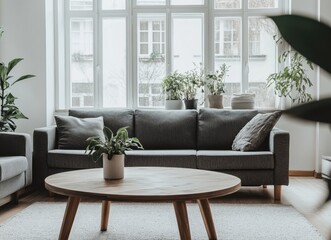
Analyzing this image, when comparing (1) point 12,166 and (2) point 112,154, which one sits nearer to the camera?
(2) point 112,154

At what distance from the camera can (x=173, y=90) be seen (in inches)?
203

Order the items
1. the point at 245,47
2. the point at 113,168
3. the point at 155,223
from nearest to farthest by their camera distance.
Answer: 1. the point at 113,168
2. the point at 155,223
3. the point at 245,47

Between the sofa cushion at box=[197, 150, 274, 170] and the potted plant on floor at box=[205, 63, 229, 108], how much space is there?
121cm

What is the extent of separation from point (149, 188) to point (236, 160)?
5.32 feet

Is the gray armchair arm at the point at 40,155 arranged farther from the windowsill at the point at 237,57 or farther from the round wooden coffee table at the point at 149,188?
the windowsill at the point at 237,57

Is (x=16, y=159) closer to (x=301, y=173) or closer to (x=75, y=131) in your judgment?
(x=75, y=131)

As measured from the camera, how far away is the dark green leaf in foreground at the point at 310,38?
345mm

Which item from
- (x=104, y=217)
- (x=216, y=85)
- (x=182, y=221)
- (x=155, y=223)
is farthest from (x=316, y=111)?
(x=216, y=85)

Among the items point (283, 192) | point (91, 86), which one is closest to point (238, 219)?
point (283, 192)

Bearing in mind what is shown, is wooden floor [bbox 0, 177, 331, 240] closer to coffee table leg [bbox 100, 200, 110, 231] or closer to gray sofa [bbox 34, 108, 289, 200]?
gray sofa [bbox 34, 108, 289, 200]

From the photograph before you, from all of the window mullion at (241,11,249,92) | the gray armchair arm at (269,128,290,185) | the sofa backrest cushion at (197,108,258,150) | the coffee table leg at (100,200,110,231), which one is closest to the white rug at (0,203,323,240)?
the coffee table leg at (100,200,110,231)

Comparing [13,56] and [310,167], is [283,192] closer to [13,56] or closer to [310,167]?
[310,167]

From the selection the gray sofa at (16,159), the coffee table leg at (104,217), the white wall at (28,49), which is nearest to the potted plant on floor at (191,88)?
the white wall at (28,49)

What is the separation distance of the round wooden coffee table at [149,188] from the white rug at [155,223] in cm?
19
